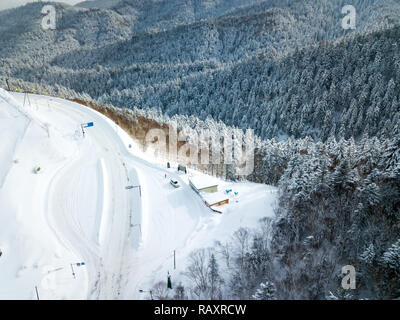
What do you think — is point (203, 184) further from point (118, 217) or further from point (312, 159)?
point (312, 159)

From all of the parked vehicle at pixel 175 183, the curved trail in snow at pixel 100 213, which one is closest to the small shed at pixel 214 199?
the parked vehicle at pixel 175 183

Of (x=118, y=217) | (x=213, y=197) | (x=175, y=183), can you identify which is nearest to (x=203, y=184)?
(x=213, y=197)

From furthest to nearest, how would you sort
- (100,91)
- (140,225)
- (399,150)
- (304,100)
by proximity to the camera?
(100,91)
(304,100)
(140,225)
(399,150)

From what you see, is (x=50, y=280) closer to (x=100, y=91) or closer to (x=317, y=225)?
(x=317, y=225)

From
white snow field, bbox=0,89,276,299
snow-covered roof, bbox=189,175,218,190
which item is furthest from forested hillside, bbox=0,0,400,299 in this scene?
snow-covered roof, bbox=189,175,218,190

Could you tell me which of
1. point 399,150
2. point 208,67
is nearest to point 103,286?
point 399,150

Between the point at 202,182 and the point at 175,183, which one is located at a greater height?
the point at 202,182

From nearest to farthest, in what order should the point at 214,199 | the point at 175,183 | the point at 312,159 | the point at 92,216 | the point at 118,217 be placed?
the point at 312,159 < the point at 92,216 < the point at 118,217 < the point at 214,199 < the point at 175,183
